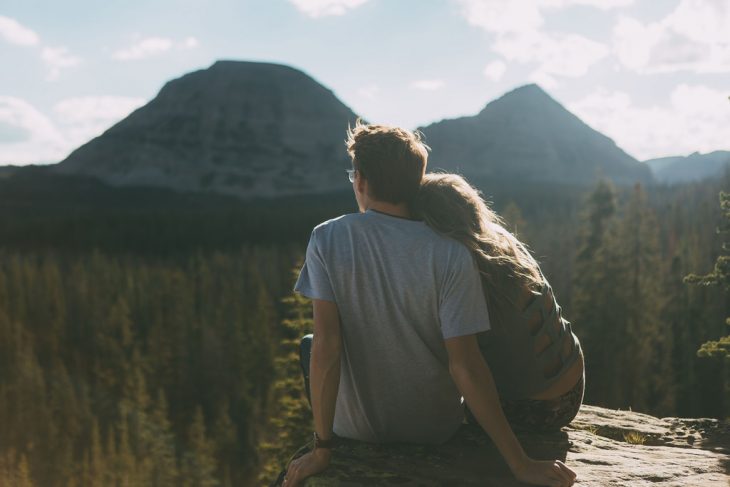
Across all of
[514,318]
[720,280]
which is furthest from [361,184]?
[720,280]

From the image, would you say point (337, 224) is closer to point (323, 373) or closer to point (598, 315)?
point (323, 373)

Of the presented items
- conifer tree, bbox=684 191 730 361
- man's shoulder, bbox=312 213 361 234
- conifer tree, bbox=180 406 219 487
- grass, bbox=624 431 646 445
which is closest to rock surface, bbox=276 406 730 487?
grass, bbox=624 431 646 445

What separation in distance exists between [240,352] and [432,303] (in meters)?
50.0

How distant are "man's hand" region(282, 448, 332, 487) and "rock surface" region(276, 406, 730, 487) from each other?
41 mm

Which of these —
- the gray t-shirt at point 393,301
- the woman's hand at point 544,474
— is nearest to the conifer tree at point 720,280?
the woman's hand at point 544,474

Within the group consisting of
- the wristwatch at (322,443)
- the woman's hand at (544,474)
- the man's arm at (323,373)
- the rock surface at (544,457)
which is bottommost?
the rock surface at (544,457)

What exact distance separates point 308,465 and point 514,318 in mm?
1317

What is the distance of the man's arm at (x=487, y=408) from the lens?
3.23m

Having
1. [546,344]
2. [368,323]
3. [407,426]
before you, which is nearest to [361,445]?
[407,426]

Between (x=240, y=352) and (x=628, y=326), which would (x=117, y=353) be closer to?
(x=240, y=352)

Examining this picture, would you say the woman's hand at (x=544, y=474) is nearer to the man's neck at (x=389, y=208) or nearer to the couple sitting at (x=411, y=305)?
the couple sitting at (x=411, y=305)

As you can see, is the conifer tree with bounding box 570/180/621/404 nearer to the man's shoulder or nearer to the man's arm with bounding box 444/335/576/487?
the man's arm with bounding box 444/335/576/487

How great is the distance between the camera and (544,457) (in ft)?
12.8

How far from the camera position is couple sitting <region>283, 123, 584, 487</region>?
129 inches
